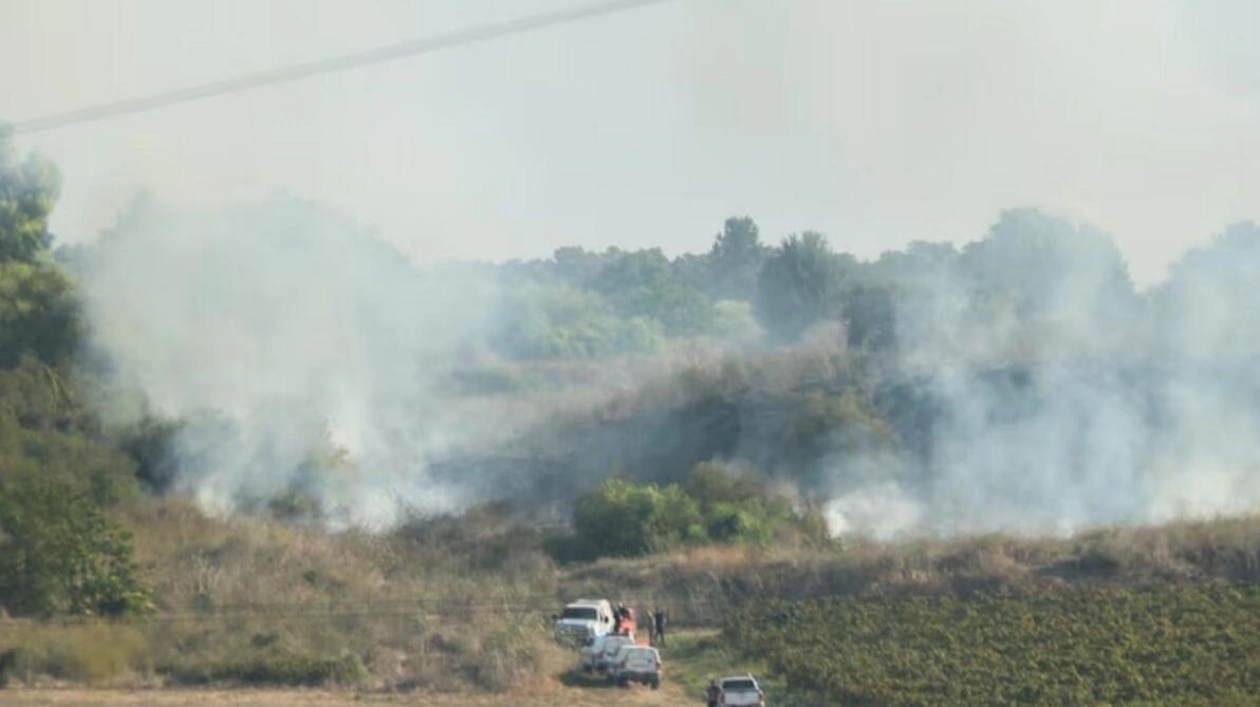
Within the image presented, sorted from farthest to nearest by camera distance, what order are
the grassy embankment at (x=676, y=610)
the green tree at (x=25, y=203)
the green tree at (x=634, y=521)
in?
the green tree at (x=25, y=203), the green tree at (x=634, y=521), the grassy embankment at (x=676, y=610)

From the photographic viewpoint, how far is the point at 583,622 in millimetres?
58719

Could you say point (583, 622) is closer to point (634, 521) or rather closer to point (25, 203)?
point (634, 521)

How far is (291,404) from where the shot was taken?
77.2 metres

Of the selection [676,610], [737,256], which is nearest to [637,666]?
[676,610]

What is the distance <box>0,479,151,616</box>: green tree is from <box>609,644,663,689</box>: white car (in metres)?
14.6

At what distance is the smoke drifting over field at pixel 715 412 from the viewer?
75.8 m

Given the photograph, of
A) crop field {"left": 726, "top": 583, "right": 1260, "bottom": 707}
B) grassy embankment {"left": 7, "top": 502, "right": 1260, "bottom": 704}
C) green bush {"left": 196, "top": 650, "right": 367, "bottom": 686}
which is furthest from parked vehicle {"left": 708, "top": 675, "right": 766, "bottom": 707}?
green bush {"left": 196, "top": 650, "right": 367, "bottom": 686}

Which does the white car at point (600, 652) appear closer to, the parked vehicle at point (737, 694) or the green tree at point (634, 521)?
the parked vehicle at point (737, 694)

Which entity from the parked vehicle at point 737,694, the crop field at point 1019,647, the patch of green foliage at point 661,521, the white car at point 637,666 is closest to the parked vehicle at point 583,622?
the crop field at point 1019,647

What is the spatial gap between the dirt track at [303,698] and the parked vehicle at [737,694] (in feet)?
11.3

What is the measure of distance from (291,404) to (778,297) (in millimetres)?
59897

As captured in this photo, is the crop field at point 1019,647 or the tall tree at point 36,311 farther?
the tall tree at point 36,311

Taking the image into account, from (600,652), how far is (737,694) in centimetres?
854

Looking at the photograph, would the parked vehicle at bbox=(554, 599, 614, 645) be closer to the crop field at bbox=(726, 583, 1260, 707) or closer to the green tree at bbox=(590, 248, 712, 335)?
the crop field at bbox=(726, 583, 1260, 707)
